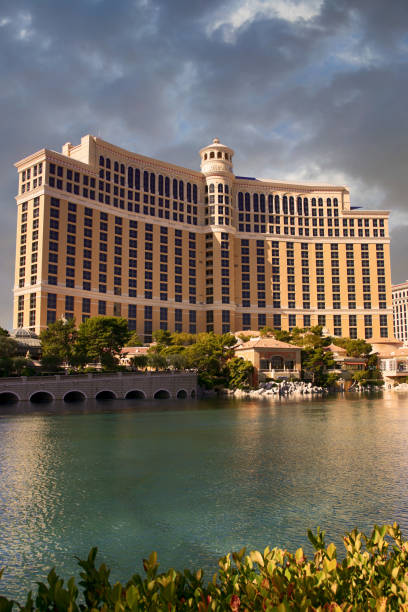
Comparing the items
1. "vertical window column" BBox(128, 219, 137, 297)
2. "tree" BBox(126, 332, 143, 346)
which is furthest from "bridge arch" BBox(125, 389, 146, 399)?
"vertical window column" BBox(128, 219, 137, 297)

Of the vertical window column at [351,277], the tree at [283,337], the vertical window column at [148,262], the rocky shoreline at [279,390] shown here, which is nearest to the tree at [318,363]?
the rocky shoreline at [279,390]

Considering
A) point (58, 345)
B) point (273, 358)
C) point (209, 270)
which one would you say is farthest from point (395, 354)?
point (58, 345)

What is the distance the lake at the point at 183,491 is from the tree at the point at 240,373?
216ft

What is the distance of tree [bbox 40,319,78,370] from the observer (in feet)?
310

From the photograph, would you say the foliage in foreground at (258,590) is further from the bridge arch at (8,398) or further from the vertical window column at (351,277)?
the vertical window column at (351,277)

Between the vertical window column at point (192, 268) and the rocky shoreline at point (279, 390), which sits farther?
the vertical window column at point (192, 268)

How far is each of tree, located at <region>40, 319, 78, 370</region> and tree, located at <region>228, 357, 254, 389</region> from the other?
38485 millimetres

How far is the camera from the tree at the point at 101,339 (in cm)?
9800

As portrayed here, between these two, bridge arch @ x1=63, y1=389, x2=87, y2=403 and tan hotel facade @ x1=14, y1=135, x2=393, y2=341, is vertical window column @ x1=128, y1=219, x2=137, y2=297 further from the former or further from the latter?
bridge arch @ x1=63, y1=389, x2=87, y2=403

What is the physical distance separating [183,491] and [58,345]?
7678 cm

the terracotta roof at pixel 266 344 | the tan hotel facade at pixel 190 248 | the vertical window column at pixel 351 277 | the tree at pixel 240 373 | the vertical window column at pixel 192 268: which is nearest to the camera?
the tree at pixel 240 373

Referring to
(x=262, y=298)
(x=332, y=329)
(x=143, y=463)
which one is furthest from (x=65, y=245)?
(x=143, y=463)

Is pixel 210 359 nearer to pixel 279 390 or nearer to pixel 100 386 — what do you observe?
pixel 279 390

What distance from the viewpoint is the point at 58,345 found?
316 feet
